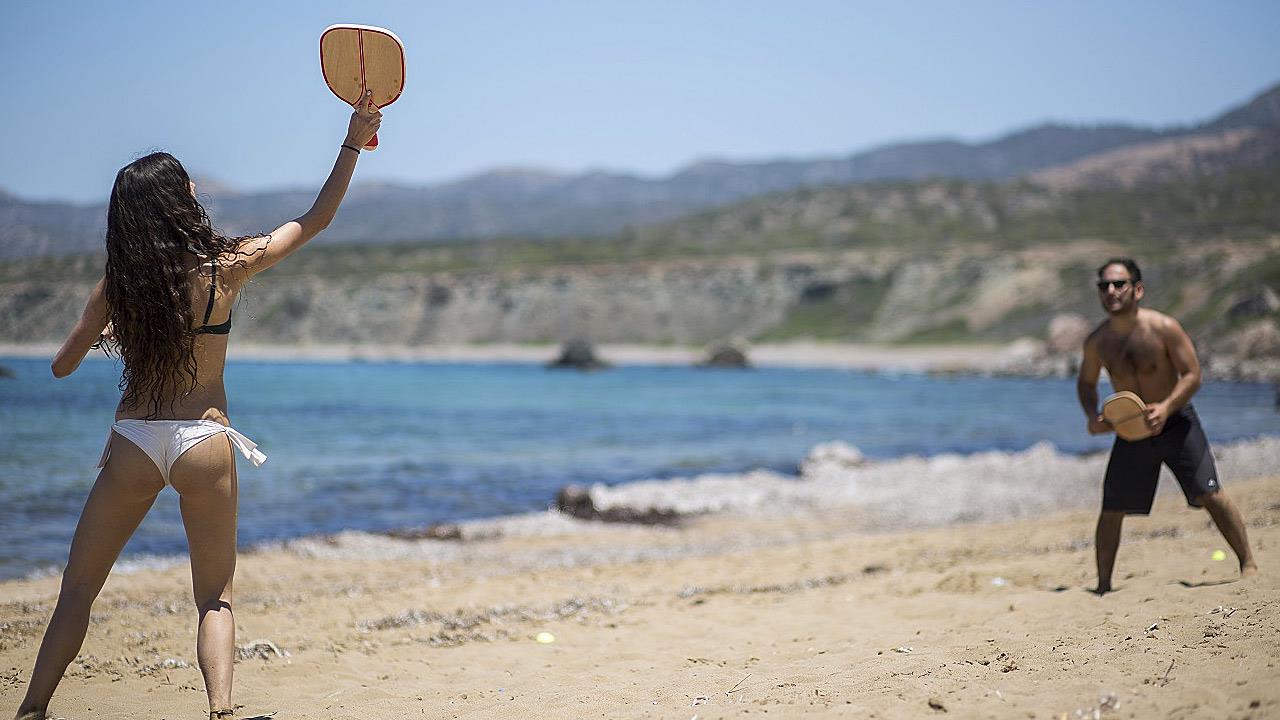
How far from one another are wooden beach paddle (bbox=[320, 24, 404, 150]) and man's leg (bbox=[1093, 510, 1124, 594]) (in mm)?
4699

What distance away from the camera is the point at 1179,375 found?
586 cm

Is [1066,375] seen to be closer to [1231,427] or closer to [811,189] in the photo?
[1231,427]

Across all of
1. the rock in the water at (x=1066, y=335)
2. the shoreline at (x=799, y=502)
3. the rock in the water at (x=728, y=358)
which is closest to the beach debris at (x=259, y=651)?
the shoreline at (x=799, y=502)

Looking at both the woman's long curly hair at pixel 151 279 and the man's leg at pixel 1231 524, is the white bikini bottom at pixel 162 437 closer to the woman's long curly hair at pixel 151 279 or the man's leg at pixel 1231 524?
the woman's long curly hair at pixel 151 279

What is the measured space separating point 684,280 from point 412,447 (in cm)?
6735

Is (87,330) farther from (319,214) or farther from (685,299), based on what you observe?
(685,299)

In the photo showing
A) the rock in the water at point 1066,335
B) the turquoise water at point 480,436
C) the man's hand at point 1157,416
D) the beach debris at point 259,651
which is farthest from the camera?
the rock in the water at point 1066,335

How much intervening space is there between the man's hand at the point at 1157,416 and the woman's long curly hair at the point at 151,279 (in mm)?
4898

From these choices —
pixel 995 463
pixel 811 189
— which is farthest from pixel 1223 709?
pixel 811 189

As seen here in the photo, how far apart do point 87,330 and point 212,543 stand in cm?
85

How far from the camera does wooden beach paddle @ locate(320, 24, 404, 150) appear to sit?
3.79m

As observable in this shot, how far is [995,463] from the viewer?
55.1 feet

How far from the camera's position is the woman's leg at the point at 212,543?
3.54 meters

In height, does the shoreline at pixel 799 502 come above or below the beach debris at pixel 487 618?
below
